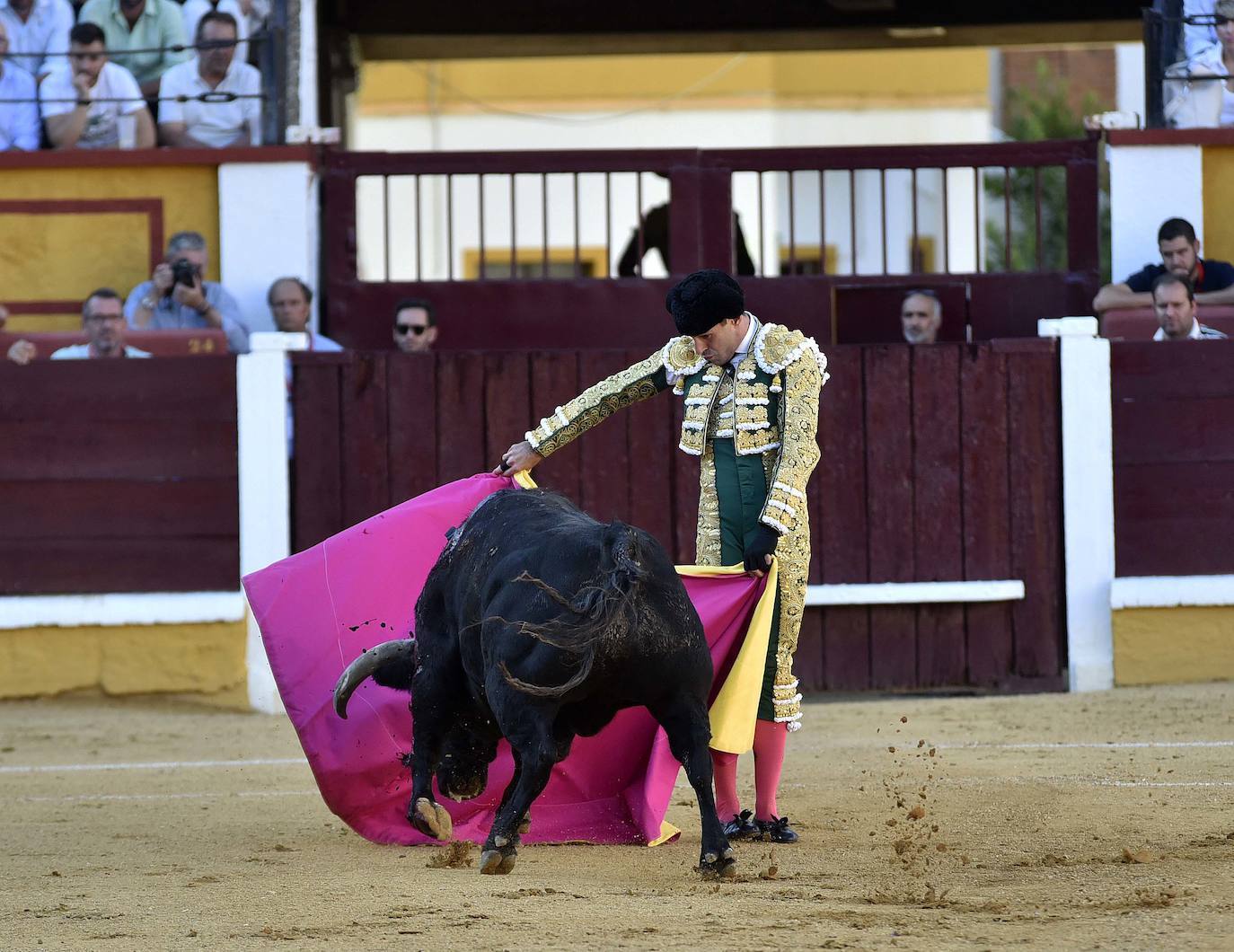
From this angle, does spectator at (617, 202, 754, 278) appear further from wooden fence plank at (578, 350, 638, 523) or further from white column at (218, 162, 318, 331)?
white column at (218, 162, 318, 331)

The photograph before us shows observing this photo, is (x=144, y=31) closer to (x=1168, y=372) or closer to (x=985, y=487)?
(x=985, y=487)

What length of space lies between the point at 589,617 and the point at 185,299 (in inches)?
174

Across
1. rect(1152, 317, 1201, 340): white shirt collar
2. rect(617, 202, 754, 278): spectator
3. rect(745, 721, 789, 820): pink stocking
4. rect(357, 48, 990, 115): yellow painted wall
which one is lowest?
rect(745, 721, 789, 820): pink stocking

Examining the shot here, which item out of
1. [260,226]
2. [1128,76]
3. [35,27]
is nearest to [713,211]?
[260,226]

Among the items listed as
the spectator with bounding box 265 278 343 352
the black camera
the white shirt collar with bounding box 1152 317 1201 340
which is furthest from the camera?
the spectator with bounding box 265 278 343 352

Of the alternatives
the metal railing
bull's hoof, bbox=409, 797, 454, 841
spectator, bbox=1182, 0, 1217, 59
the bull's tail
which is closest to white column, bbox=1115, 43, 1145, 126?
the metal railing

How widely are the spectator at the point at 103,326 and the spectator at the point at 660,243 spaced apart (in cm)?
211

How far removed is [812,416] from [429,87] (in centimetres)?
1381

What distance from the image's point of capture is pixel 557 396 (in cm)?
721

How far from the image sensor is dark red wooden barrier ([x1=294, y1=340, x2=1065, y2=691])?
23.6 ft

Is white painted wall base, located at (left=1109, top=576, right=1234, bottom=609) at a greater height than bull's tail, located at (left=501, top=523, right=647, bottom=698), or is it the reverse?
bull's tail, located at (left=501, top=523, right=647, bottom=698)

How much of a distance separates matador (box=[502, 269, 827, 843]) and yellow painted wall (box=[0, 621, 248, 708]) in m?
3.16

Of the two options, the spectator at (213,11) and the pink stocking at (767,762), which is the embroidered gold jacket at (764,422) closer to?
the pink stocking at (767,762)

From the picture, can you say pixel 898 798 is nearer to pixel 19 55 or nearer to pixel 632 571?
pixel 632 571
